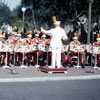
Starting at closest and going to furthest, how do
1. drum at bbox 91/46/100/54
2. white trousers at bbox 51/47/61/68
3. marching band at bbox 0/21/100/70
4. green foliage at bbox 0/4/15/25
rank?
white trousers at bbox 51/47/61/68
marching band at bbox 0/21/100/70
drum at bbox 91/46/100/54
green foliage at bbox 0/4/15/25

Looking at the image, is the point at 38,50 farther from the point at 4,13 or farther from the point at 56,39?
the point at 4,13

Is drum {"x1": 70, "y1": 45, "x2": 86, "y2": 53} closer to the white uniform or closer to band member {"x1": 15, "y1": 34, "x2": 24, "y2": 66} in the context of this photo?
the white uniform

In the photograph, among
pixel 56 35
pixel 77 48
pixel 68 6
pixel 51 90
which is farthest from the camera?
pixel 68 6

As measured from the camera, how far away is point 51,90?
11.8 m

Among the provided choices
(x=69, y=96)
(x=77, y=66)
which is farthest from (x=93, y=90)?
(x=77, y=66)

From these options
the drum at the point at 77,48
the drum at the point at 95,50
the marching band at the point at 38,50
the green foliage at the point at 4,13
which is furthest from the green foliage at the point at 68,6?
the drum at the point at 95,50

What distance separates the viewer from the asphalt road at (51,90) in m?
10.5

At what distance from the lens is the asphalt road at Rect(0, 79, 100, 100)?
34.4ft

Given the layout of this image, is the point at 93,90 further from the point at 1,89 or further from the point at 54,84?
the point at 1,89

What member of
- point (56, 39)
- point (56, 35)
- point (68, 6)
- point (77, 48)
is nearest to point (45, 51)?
point (77, 48)

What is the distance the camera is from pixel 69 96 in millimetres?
10672

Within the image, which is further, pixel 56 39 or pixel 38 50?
pixel 38 50

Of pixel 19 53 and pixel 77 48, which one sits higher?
pixel 77 48

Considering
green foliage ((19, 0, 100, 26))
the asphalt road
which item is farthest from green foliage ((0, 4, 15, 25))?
the asphalt road
